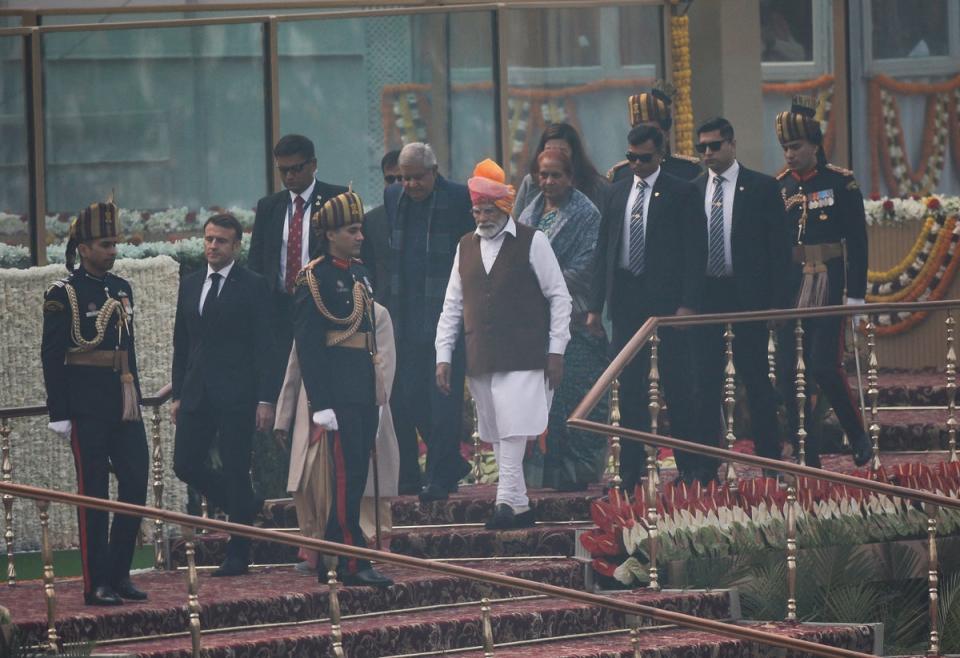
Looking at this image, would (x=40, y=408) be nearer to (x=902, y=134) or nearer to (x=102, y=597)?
(x=102, y=597)

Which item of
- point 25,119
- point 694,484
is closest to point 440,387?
point 694,484

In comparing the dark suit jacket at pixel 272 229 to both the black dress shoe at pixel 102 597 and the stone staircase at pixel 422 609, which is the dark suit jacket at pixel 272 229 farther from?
the black dress shoe at pixel 102 597

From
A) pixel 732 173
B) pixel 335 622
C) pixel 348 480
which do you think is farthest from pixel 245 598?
pixel 732 173

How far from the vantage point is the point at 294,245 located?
12016 millimetres

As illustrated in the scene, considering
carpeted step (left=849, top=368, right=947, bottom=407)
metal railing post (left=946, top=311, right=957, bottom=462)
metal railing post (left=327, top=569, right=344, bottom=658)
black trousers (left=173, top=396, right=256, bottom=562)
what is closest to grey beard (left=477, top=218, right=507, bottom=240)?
black trousers (left=173, top=396, right=256, bottom=562)

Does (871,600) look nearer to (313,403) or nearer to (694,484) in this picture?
(694,484)

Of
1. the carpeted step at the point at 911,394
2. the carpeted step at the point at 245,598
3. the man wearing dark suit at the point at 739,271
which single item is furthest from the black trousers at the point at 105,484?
the carpeted step at the point at 911,394

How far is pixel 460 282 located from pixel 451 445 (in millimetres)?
907

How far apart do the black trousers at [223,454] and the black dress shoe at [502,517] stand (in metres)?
1.25

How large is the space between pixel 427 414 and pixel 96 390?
2433 millimetres

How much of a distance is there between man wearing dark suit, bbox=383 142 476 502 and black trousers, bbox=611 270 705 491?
886 millimetres

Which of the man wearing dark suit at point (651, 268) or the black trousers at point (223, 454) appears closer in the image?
the black trousers at point (223, 454)

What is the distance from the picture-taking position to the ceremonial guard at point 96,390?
10.6m

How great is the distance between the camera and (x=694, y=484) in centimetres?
1178
